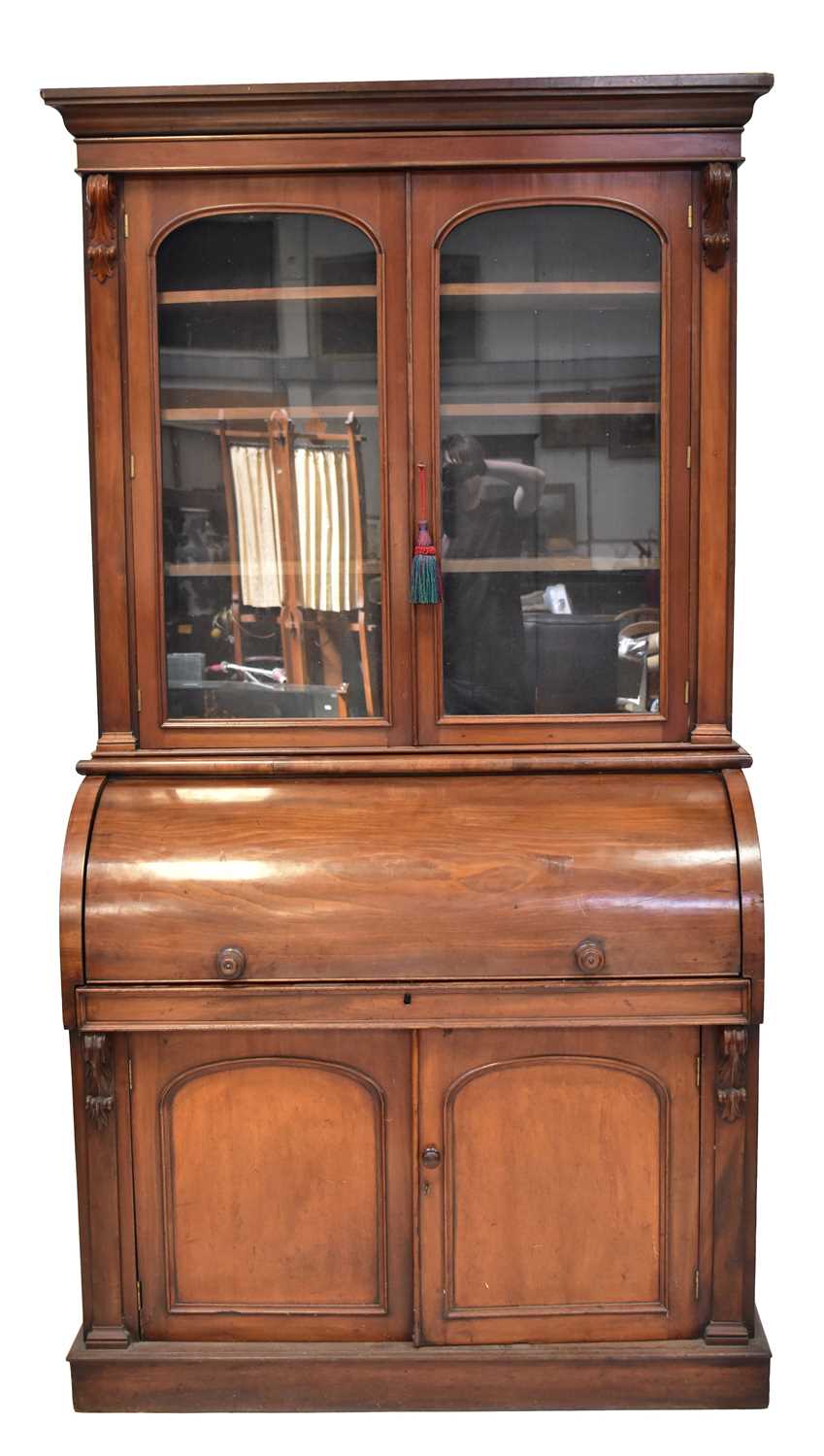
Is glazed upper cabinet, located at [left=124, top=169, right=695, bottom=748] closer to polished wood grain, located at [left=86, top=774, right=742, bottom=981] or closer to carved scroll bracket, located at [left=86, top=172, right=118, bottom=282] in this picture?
carved scroll bracket, located at [left=86, top=172, right=118, bottom=282]

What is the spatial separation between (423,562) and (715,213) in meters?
0.96

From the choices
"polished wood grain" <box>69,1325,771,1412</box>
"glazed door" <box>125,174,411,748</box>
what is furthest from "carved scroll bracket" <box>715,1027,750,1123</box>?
"glazed door" <box>125,174,411,748</box>

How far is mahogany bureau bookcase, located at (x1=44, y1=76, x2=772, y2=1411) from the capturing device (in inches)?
Result: 122

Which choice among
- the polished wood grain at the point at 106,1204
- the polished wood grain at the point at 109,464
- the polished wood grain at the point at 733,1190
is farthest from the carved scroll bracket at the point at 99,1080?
the polished wood grain at the point at 733,1190

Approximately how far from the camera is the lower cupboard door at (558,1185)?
3.15 metres

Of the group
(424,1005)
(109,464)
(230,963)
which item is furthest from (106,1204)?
(109,464)

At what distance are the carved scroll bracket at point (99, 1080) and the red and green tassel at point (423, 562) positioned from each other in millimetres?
1150

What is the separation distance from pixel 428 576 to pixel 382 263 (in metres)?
0.67

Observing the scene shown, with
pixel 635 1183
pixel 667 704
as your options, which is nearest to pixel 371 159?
pixel 667 704

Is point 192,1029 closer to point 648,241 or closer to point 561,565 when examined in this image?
point 561,565

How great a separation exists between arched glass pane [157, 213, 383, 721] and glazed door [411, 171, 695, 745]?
0.15 m

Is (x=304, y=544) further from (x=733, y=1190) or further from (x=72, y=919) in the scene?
(x=733, y=1190)

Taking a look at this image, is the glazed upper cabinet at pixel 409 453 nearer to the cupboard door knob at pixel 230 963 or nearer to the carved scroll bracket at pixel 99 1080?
the cupboard door knob at pixel 230 963

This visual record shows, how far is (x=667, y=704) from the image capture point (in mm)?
3301
